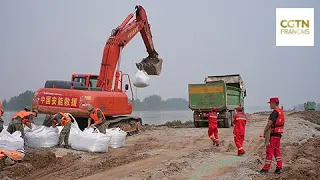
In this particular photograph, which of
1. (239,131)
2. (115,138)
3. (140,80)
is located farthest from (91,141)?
(140,80)

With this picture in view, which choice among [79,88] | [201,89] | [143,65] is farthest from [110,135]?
[201,89]

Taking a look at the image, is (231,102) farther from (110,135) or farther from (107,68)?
(110,135)

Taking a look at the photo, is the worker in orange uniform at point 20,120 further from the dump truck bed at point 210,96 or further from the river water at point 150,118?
the dump truck bed at point 210,96

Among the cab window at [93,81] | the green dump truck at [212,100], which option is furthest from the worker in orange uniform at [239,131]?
the green dump truck at [212,100]

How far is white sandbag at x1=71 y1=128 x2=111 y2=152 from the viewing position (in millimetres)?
8992

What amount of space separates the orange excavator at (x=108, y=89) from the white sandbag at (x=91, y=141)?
6.75ft

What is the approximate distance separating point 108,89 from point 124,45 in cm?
197

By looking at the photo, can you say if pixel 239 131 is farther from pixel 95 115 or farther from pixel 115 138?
pixel 95 115

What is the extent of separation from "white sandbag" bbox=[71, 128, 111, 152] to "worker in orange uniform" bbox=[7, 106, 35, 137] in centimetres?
133

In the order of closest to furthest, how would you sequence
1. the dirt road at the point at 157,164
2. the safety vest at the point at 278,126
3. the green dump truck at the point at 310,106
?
the dirt road at the point at 157,164
the safety vest at the point at 278,126
the green dump truck at the point at 310,106

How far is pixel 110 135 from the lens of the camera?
984 centimetres

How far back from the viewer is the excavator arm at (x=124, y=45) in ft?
42.9

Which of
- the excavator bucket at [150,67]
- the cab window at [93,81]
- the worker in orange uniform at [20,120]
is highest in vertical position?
the excavator bucket at [150,67]

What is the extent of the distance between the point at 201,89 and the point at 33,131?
1075 cm
